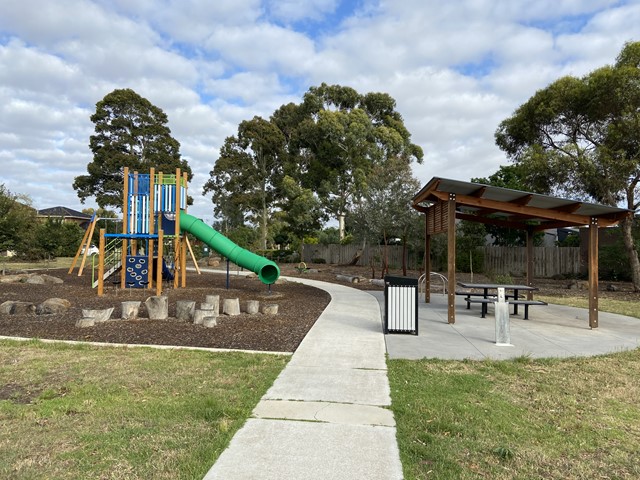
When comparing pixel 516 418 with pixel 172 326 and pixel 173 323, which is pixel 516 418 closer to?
pixel 172 326

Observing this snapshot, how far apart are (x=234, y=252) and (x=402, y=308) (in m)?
7.20

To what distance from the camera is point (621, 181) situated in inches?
630

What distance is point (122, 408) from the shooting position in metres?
4.02

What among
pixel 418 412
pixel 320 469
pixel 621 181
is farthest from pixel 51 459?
pixel 621 181

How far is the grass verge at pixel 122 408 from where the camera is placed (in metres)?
3.00

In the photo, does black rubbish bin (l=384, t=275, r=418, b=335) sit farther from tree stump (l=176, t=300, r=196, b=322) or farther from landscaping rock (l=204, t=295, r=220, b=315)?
tree stump (l=176, t=300, r=196, b=322)

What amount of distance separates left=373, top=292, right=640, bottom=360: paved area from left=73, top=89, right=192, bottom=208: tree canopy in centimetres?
3558

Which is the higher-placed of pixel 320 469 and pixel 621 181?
pixel 621 181

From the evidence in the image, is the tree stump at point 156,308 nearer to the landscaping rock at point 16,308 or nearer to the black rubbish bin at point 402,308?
the landscaping rock at point 16,308

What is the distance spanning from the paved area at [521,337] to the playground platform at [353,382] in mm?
17

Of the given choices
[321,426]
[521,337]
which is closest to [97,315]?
[321,426]

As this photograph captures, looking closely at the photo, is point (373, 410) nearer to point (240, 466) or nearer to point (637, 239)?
point (240, 466)

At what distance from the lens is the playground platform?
3039 mm

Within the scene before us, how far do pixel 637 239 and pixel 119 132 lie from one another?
3979 centimetres
